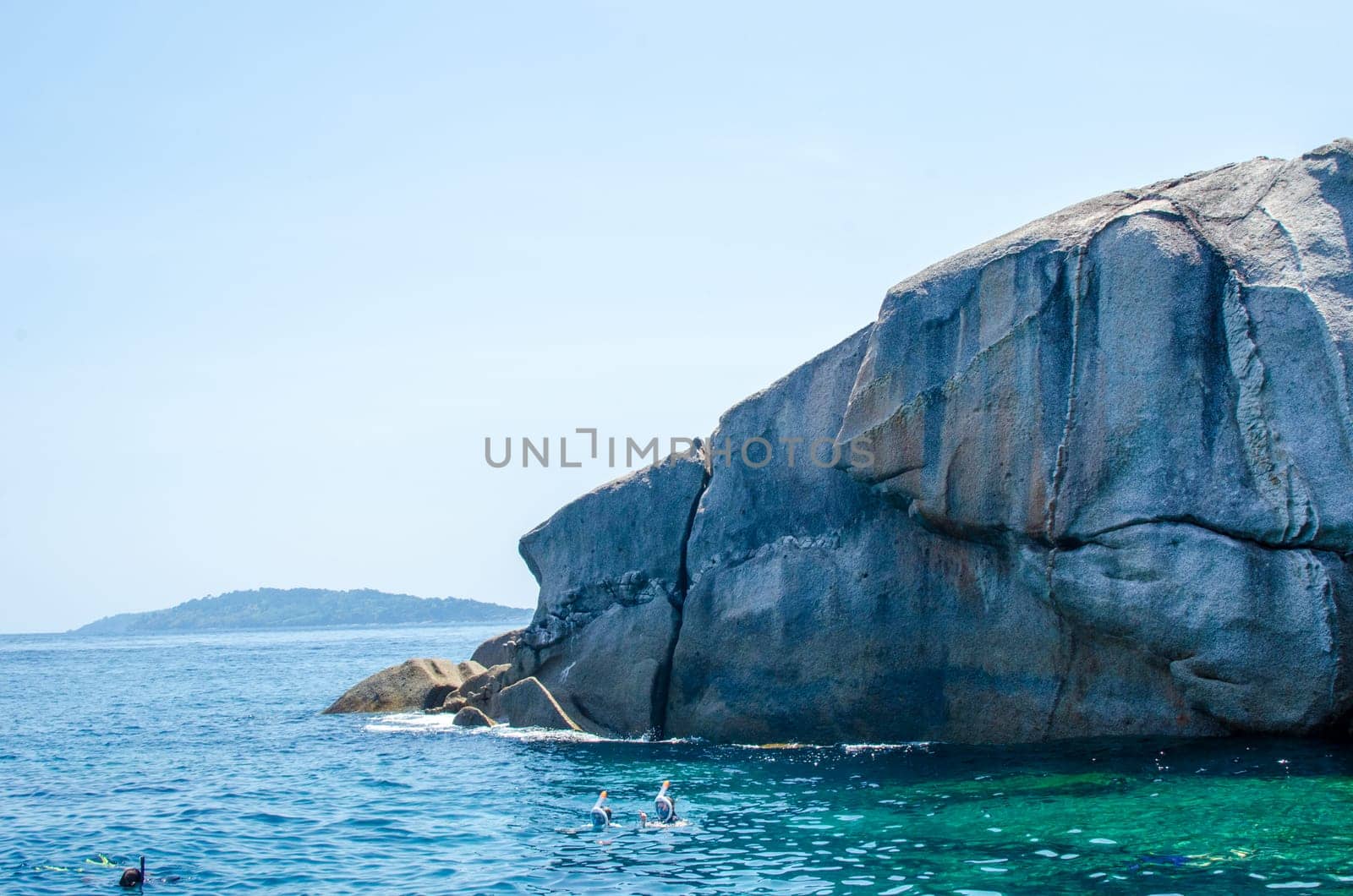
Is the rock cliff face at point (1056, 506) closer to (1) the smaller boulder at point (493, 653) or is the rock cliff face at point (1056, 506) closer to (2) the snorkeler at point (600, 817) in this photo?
(2) the snorkeler at point (600, 817)

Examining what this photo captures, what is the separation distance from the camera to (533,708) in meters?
25.6

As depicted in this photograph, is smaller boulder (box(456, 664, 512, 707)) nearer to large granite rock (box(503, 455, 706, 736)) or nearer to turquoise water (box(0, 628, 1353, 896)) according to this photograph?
large granite rock (box(503, 455, 706, 736))

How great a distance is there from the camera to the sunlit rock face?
17.4m

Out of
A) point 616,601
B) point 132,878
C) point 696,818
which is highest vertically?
point 616,601

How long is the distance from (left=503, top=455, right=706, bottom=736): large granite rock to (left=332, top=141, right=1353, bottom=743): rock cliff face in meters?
0.12

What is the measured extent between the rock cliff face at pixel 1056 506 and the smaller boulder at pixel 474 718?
356cm

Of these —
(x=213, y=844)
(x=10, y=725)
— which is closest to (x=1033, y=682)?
(x=213, y=844)

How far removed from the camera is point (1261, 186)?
18984mm

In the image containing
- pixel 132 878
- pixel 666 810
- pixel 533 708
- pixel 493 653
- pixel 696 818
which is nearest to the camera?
pixel 132 878

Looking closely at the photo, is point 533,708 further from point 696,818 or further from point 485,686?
point 696,818

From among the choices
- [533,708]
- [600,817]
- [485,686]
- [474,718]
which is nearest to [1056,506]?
[600,817]

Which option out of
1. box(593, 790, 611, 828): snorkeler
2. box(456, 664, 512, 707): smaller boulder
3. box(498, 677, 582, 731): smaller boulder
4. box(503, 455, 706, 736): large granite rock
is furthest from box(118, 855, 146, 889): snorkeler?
box(456, 664, 512, 707): smaller boulder

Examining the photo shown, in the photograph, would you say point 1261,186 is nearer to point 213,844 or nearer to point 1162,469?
point 1162,469

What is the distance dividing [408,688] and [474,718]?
584cm
